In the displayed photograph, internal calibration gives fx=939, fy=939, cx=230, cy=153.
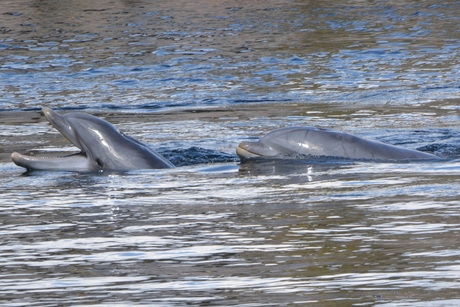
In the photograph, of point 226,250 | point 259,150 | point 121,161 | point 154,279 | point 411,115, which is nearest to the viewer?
point 154,279

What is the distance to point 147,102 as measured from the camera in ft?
50.0

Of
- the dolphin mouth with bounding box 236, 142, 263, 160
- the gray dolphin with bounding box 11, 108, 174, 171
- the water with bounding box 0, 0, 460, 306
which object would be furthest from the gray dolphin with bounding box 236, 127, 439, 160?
the gray dolphin with bounding box 11, 108, 174, 171

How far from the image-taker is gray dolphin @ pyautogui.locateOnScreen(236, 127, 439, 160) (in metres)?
8.93

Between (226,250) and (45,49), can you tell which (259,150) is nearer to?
(226,250)

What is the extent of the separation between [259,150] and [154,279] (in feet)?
15.7

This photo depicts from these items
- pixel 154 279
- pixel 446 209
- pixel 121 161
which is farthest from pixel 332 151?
pixel 154 279

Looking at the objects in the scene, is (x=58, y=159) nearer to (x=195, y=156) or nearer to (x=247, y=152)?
(x=195, y=156)

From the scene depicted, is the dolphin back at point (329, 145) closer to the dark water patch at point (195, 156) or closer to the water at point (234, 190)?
the water at point (234, 190)

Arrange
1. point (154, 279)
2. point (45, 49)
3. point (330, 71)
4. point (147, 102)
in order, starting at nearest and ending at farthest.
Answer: point (154, 279)
point (147, 102)
point (330, 71)
point (45, 49)

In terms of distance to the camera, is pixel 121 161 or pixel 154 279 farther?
pixel 121 161

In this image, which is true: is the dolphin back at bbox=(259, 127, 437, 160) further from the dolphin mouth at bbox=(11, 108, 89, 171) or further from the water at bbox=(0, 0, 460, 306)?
the dolphin mouth at bbox=(11, 108, 89, 171)

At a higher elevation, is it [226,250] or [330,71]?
[226,250]

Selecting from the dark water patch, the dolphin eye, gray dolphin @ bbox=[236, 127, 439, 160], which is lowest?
the dark water patch

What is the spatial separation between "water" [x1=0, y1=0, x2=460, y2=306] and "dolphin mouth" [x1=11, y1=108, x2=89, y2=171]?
5.7 inches
